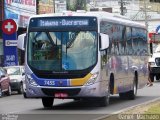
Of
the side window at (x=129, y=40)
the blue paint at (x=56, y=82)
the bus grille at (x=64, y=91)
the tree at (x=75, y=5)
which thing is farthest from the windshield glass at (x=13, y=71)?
the tree at (x=75, y=5)

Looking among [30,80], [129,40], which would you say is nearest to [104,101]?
[30,80]

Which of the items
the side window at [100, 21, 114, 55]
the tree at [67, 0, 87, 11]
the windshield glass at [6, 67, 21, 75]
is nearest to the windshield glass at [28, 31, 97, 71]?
the side window at [100, 21, 114, 55]

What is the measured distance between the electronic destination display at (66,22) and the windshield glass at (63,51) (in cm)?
23

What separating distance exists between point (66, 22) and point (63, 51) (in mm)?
989

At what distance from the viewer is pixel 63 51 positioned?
19.8 meters

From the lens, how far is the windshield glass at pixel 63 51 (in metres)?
19.7

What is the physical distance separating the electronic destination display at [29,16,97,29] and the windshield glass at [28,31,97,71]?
0.23 m

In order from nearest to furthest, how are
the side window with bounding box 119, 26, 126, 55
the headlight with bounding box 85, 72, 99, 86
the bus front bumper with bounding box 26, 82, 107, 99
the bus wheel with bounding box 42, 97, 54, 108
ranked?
the bus front bumper with bounding box 26, 82, 107, 99 → the headlight with bounding box 85, 72, 99, 86 → the bus wheel with bounding box 42, 97, 54, 108 → the side window with bounding box 119, 26, 126, 55

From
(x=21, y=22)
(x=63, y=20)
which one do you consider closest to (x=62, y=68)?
(x=63, y=20)

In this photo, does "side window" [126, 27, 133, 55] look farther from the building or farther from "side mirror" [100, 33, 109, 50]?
the building

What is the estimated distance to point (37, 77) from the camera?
19.7m

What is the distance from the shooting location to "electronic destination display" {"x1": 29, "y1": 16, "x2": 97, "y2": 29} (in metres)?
20.0

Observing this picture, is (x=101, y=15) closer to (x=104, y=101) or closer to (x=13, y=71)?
(x=104, y=101)

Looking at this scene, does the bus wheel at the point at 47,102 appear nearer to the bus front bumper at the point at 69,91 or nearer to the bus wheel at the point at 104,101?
the bus front bumper at the point at 69,91
